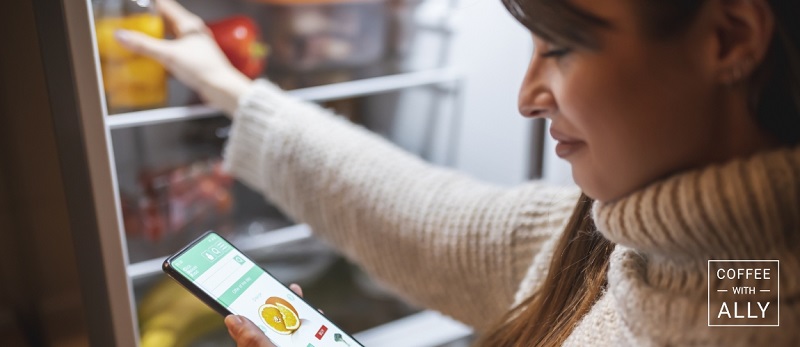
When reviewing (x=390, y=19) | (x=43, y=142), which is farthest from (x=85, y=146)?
(x=390, y=19)

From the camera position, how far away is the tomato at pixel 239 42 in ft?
3.91

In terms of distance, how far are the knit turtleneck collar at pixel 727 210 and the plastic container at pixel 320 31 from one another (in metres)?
0.88

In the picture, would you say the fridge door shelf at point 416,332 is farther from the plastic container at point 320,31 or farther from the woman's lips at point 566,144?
the woman's lips at point 566,144

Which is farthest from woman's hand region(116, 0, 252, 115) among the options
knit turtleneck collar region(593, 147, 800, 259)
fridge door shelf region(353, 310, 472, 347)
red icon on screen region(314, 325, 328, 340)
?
knit turtleneck collar region(593, 147, 800, 259)

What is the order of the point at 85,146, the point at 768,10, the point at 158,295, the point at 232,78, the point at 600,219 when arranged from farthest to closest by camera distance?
the point at 158,295 → the point at 232,78 → the point at 85,146 → the point at 600,219 → the point at 768,10

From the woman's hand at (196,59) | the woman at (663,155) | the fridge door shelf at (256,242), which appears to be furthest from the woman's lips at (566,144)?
the fridge door shelf at (256,242)

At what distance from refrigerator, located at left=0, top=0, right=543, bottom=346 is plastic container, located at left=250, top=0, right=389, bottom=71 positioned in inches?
0.6

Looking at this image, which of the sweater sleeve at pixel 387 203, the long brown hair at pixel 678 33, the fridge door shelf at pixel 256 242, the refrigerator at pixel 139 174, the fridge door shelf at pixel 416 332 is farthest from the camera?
the fridge door shelf at pixel 416 332

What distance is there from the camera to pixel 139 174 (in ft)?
4.17

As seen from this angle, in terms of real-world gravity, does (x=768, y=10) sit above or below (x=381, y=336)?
above

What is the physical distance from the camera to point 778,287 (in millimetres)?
533

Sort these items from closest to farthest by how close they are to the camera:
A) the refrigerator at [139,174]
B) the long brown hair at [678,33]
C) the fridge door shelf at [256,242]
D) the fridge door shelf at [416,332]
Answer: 1. the long brown hair at [678,33]
2. the refrigerator at [139,174]
3. the fridge door shelf at [256,242]
4. the fridge door shelf at [416,332]

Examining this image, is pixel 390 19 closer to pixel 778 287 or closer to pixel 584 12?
pixel 584 12

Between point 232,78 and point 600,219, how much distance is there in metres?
0.69
